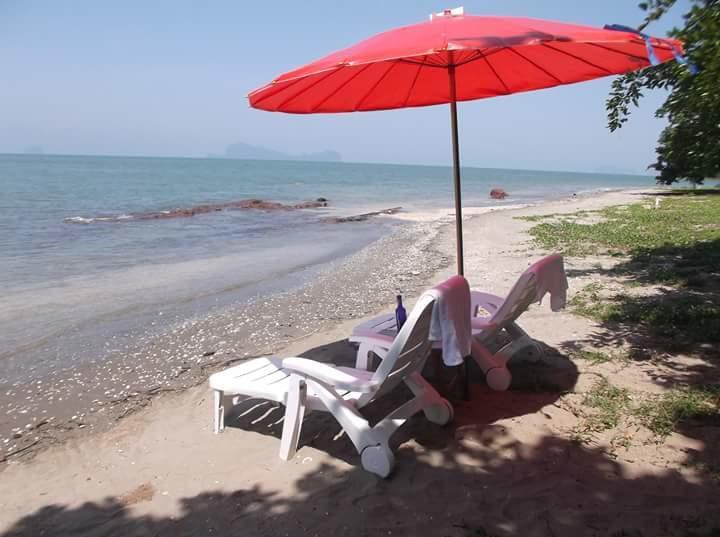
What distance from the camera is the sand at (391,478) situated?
258 cm

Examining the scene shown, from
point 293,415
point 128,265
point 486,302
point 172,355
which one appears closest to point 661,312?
point 486,302

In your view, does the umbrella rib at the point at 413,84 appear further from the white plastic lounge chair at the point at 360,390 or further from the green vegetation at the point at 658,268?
the green vegetation at the point at 658,268

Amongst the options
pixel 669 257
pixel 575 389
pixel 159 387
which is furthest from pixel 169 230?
pixel 575 389

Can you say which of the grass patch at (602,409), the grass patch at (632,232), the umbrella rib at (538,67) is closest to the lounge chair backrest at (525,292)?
the grass patch at (602,409)

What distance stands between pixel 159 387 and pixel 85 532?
2108 millimetres

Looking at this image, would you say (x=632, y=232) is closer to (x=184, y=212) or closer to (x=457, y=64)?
(x=457, y=64)

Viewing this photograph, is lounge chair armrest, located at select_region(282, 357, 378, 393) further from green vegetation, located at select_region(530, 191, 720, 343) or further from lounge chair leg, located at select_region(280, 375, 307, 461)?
green vegetation, located at select_region(530, 191, 720, 343)

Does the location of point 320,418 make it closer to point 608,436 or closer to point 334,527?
point 334,527

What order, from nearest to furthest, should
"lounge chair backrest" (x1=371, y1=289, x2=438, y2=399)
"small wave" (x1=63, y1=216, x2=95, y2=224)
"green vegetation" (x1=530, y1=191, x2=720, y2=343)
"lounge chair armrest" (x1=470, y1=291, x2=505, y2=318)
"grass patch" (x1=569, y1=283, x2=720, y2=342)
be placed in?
1. "lounge chair backrest" (x1=371, y1=289, x2=438, y2=399)
2. "lounge chair armrest" (x1=470, y1=291, x2=505, y2=318)
3. "grass patch" (x1=569, y1=283, x2=720, y2=342)
4. "green vegetation" (x1=530, y1=191, x2=720, y2=343)
5. "small wave" (x1=63, y1=216, x2=95, y2=224)

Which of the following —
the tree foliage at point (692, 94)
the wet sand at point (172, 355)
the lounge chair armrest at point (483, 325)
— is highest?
the tree foliage at point (692, 94)

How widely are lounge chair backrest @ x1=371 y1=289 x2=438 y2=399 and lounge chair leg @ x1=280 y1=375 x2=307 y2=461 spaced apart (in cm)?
49

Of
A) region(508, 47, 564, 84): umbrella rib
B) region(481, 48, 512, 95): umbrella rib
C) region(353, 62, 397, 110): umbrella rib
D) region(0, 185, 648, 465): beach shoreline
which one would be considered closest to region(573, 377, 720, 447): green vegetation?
region(508, 47, 564, 84): umbrella rib

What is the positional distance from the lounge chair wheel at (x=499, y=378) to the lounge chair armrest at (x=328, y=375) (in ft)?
4.72

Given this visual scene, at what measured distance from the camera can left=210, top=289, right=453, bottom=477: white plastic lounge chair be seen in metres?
2.97
